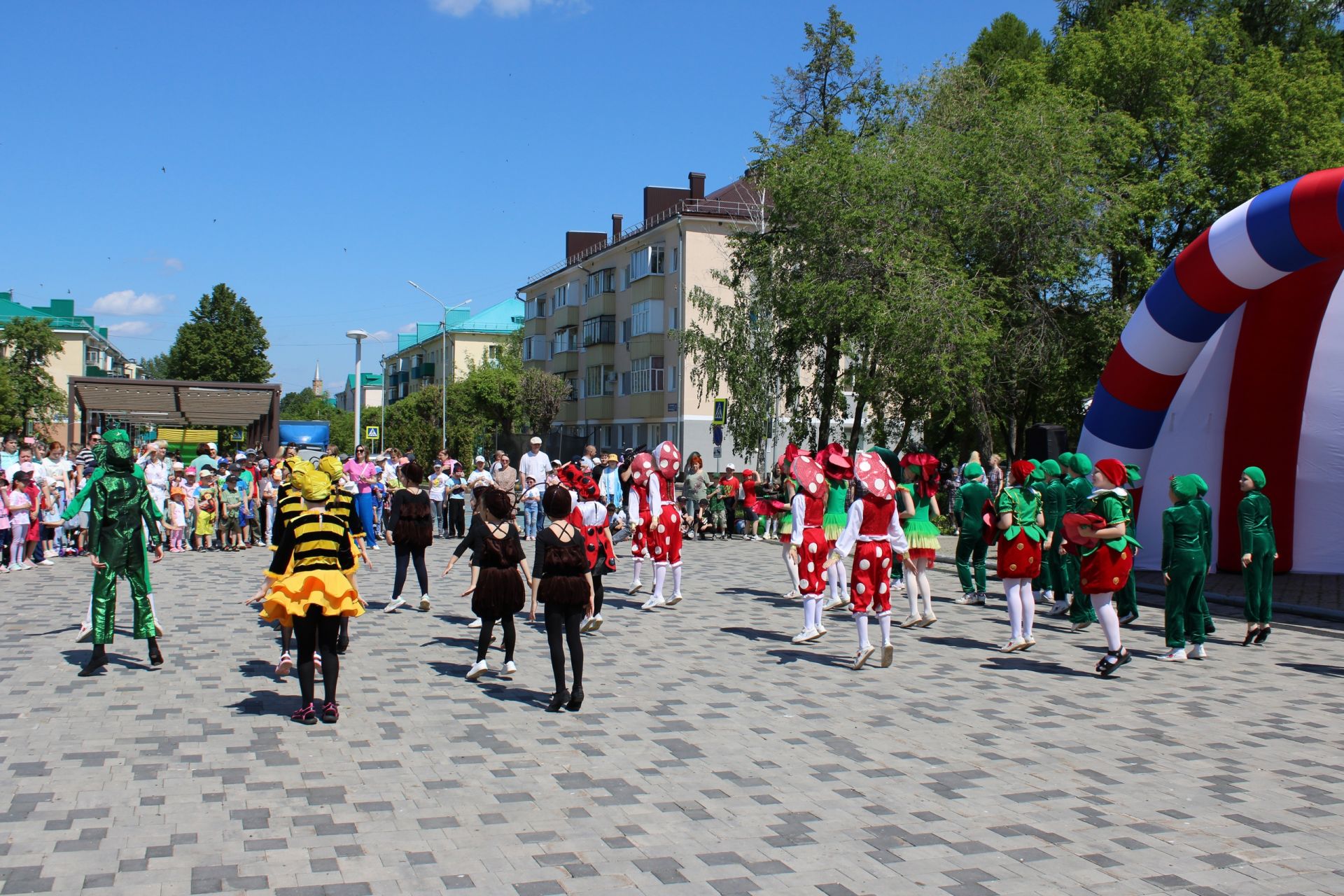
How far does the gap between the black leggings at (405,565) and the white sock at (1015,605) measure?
6149mm

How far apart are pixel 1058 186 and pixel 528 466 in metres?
13.9

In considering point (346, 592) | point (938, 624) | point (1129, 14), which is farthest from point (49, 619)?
point (1129, 14)

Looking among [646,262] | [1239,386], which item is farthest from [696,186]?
[1239,386]

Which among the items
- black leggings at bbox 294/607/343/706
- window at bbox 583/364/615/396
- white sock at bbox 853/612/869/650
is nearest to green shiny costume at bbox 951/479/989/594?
white sock at bbox 853/612/869/650

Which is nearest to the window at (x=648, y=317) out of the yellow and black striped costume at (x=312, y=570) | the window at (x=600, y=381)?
the window at (x=600, y=381)

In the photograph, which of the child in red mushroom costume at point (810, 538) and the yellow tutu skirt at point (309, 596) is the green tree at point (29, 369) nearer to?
the child in red mushroom costume at point (810, 538)

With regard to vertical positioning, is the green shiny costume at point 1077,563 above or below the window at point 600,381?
below

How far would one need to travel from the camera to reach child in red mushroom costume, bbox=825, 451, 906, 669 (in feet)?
33.6

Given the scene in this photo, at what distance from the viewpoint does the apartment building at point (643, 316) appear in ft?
163

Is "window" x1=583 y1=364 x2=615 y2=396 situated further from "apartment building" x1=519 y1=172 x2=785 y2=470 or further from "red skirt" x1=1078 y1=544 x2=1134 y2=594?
"red skirt" x1=1078 y1=544 x2=1134 y2=594

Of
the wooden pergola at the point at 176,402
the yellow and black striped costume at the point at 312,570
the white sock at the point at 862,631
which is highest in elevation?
the wooden pergola at the point at 176,402

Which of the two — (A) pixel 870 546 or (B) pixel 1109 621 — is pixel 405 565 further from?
(B) pixel 1109 621

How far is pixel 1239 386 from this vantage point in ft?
57.2

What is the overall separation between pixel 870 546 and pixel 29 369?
50245 millimetres
